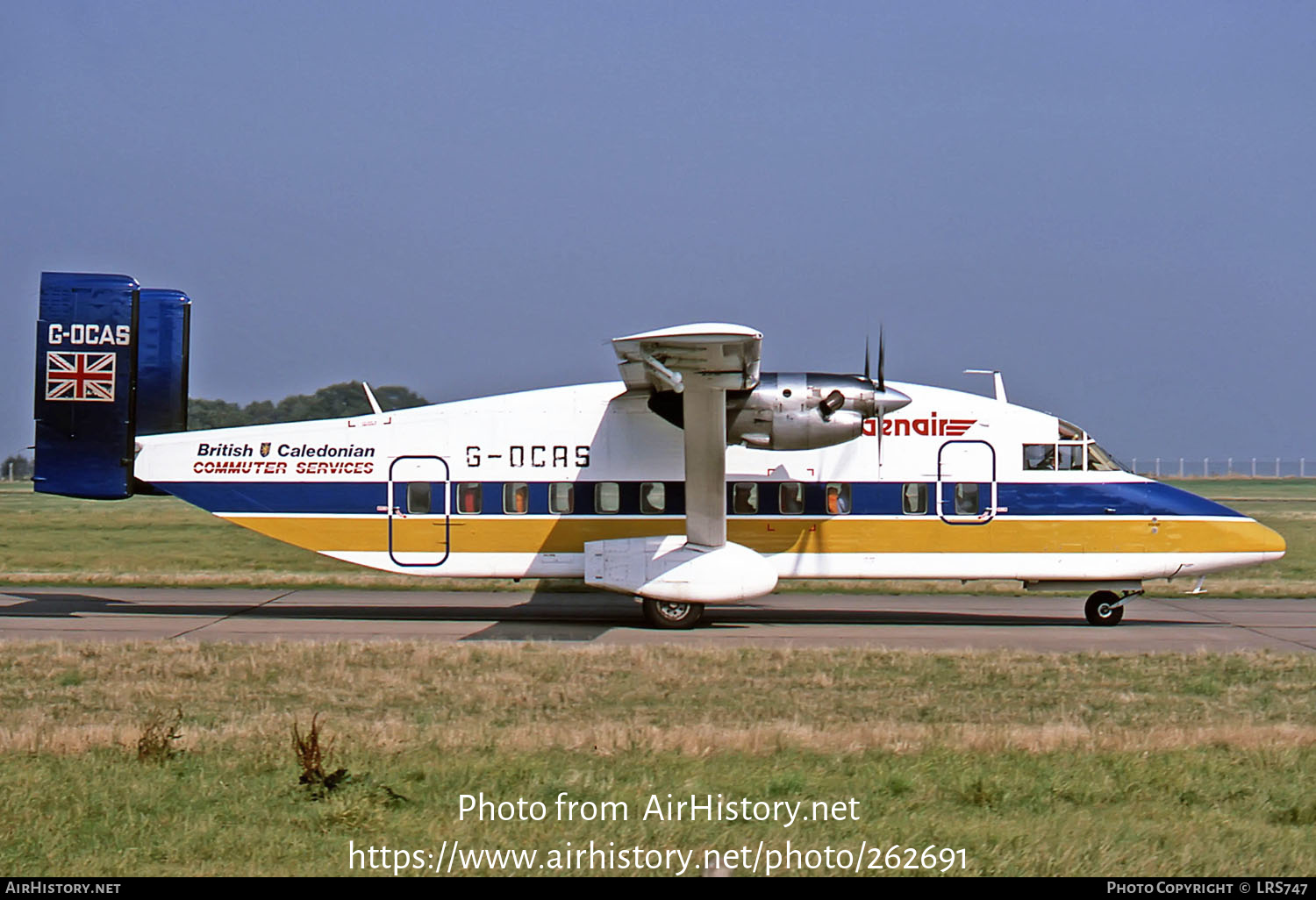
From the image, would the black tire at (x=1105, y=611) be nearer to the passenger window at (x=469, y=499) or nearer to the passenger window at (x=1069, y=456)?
the passenger window at (x=1069, y=456)

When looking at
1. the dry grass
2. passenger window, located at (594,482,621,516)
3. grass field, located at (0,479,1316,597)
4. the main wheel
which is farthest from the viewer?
grass field, located at (0,479,1316,597)

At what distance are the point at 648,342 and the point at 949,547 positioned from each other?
6.18m

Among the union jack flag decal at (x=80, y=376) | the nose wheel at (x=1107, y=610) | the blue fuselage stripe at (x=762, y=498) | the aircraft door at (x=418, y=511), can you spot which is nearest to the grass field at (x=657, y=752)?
the aircraft door at (x=418, y=511)

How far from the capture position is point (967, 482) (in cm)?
1833

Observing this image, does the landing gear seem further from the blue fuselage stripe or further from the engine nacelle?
the engine nacelle

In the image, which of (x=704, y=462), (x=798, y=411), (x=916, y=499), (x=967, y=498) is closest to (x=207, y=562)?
(x=704, y=462)

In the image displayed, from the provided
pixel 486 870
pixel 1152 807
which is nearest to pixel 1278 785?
pixel 1152 807

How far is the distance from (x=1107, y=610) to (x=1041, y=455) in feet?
8.60

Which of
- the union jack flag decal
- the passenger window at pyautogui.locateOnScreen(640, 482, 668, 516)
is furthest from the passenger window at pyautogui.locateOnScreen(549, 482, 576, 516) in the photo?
the union jack flag decal

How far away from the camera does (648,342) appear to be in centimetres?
1516

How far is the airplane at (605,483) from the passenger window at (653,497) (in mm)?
27

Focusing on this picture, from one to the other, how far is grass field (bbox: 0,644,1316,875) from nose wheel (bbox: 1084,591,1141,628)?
3.68 metres

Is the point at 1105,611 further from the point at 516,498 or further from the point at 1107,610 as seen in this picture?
the point at 516,498

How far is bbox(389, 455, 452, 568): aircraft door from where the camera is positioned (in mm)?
18453
